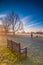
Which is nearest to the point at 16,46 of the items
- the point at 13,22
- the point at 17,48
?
the point at 17,48

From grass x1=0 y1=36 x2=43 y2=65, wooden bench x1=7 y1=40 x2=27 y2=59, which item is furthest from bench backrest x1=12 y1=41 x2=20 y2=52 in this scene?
grass x1=0 y1=36 x2=43 y2=65

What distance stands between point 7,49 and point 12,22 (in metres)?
0.55

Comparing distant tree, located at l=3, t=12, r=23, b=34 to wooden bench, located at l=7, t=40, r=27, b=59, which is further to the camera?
distant tree, located at l=3, t=12, r=23, b=34

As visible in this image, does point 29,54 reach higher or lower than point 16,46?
lower

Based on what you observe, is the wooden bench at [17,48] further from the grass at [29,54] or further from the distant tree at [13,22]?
the distant tree at [13,22]

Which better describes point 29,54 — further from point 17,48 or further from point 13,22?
point 13,22

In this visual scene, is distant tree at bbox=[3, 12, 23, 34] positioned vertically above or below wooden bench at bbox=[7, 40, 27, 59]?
above

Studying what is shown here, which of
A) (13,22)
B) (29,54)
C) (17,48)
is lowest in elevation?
(29,54)

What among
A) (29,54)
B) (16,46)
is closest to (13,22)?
(16,46)

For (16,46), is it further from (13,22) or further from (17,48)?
(13,22)

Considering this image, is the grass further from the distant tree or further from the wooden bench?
the distant tree

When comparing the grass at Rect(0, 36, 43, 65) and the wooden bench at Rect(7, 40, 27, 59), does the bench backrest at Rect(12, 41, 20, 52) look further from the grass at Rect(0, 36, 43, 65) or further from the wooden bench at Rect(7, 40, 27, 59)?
the grass at Rect(0, 36, 43, 65)

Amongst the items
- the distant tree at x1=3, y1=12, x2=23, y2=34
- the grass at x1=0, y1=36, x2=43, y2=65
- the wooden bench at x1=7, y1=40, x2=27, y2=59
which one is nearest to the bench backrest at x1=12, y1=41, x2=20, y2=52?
the wooden bench at x1=7, y1=40, x2=27, y2=59

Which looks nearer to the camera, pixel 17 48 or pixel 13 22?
pixel 17 48
